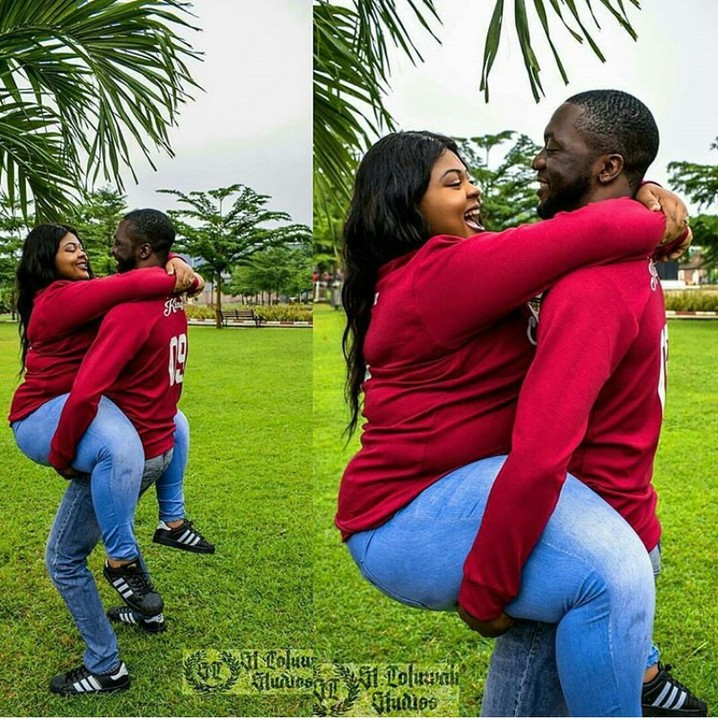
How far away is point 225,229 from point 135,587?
967 millimetres

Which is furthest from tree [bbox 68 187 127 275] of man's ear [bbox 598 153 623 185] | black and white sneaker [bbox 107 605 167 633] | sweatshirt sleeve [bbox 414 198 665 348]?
man's ear [bbox 598 153 623 185]

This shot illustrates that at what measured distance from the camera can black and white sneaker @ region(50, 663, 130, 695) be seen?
2.00 metres

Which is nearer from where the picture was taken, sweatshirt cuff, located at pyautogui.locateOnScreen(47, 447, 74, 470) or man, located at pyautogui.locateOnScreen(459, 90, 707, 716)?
man, located at pyautogui.locateOnScreen(459, 90, 707, 716)

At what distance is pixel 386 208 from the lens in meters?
1.18

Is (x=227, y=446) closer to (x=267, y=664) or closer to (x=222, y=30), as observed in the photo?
(x=267, y=664)

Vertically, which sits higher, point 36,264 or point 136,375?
point 36,264

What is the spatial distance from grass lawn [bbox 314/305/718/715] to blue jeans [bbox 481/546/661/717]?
3.71 feet

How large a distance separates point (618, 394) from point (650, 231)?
0.69 feet

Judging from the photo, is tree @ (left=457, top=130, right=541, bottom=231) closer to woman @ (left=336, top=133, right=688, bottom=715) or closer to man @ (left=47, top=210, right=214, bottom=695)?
man @ (left=47, top=210, right=214, bottom=695)

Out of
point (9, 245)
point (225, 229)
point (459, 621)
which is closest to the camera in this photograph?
point (9, 245)

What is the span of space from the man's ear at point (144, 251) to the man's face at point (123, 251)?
1 cm

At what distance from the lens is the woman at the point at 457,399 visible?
995 millimetres

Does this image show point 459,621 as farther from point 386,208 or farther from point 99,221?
point 386,208

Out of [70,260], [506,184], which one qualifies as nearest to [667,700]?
[70,260]
